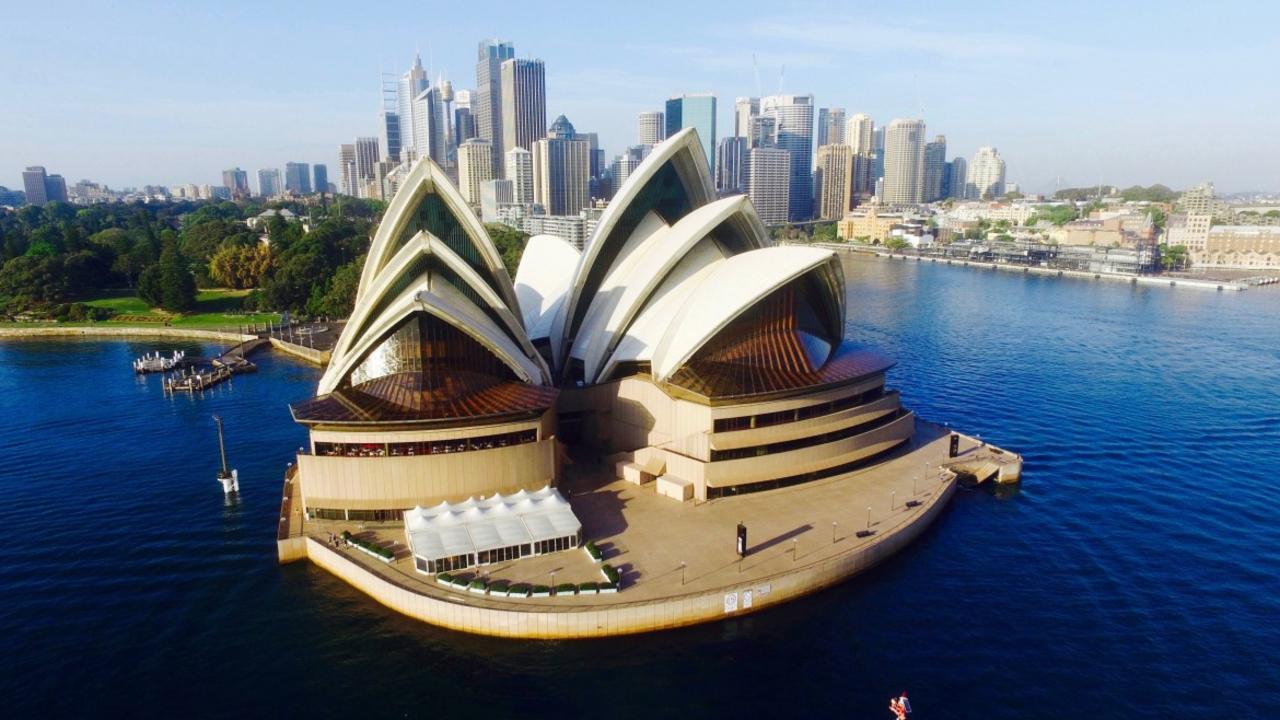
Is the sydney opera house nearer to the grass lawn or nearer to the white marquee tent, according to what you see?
the white marquee tent

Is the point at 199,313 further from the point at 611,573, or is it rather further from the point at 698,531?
the point at 611,573

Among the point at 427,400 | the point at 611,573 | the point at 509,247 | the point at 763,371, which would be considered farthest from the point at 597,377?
the point at 509,247

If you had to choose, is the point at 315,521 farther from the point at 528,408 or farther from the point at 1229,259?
the point at 1229,259

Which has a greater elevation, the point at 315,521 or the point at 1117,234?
the point at 1117,234

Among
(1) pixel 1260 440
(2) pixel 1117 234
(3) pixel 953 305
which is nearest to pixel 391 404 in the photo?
(1) pixel 1260 440

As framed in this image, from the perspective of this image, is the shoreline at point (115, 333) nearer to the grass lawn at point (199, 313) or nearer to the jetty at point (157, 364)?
the grass lawn at point (199, 313)

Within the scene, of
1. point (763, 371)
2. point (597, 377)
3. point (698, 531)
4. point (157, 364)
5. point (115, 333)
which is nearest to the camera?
point (698, 531)
